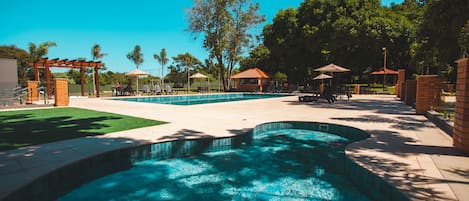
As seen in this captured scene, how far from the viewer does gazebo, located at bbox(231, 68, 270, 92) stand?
26669mm

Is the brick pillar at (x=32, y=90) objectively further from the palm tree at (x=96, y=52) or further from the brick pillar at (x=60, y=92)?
the palm tree at (x=96, y=52)

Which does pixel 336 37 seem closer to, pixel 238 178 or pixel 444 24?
pixel 444 24

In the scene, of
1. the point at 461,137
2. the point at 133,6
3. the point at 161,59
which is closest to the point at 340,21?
the point at 133,6

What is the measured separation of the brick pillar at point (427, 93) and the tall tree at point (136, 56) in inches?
2145

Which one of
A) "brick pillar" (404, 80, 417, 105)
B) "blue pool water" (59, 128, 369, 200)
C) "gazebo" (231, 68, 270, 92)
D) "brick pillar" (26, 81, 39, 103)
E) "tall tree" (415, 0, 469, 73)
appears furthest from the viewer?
"gazebo" (231, 68, 270, 92)

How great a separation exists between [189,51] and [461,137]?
47.2 m

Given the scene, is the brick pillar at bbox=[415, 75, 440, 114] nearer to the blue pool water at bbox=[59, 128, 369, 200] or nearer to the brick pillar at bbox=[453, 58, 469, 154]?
the brick pillar at bbox=[453, 58, 469, 154]

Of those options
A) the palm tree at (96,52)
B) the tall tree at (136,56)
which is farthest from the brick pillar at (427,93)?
the tall tree at (136,56)

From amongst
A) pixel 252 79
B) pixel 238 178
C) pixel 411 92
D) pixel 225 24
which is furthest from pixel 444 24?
pixel 225 24

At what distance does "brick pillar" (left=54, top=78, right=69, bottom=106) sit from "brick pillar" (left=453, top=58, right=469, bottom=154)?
14.2 m

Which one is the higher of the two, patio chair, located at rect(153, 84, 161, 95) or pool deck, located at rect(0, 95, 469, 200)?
patio chair, located at rect(153, 84, 161, 95)

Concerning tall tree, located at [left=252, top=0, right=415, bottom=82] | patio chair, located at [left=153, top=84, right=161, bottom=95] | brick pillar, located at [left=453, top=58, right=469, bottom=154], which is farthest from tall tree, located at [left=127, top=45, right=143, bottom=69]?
brick pillar, located at [left=453, top=58, right=469, bottom=154]

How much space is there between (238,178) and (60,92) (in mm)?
11699

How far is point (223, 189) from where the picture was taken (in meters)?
3.18
